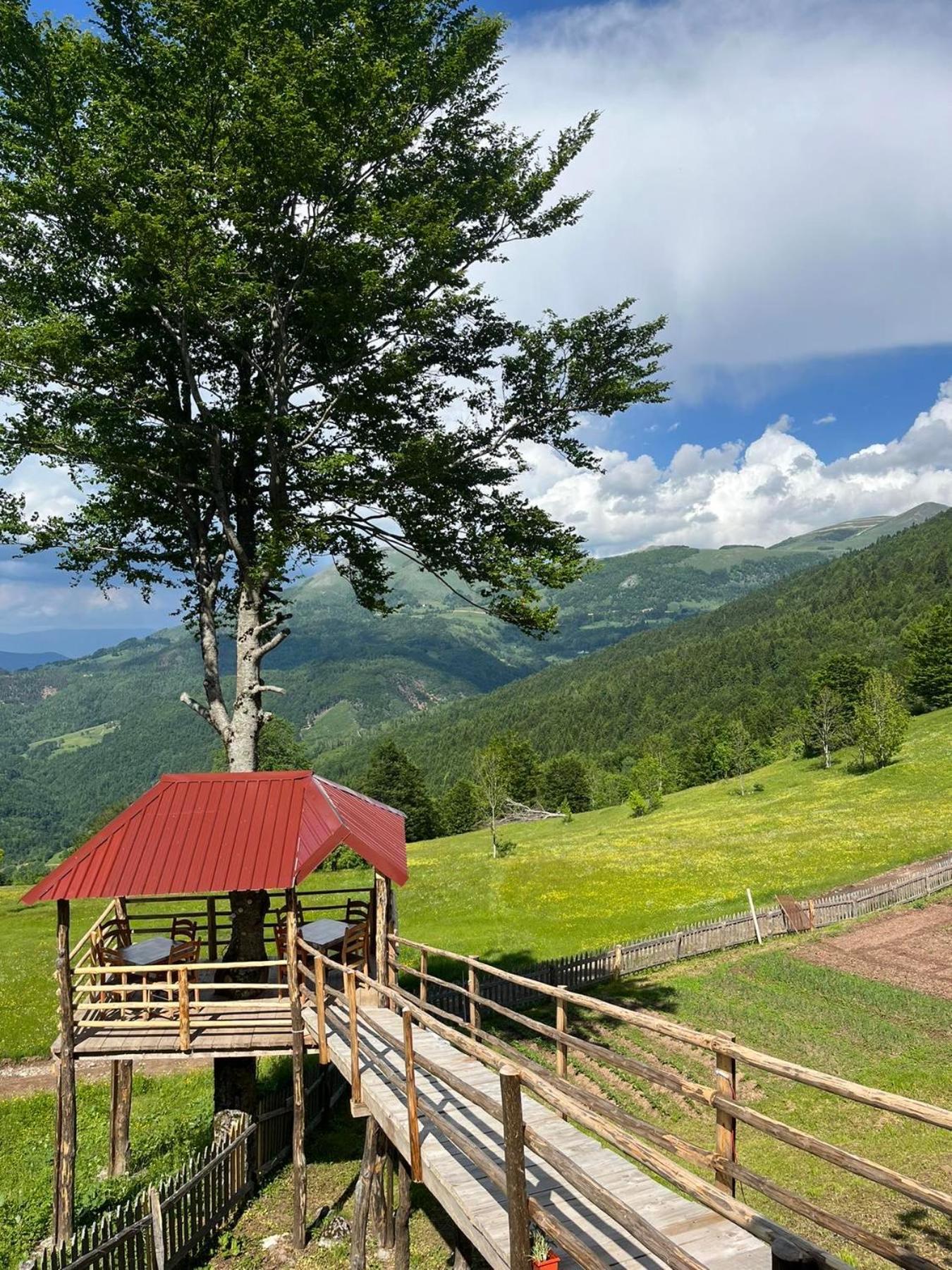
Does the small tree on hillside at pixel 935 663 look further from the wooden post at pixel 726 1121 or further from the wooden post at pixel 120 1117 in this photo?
the wooden post at pixel 726 1121

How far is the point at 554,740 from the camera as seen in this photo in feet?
652

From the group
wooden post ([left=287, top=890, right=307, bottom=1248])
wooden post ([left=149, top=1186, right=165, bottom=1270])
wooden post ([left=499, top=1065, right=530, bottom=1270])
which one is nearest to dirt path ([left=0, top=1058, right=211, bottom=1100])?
wooden post ([left=287, top=890, right=307, bottom=1248])

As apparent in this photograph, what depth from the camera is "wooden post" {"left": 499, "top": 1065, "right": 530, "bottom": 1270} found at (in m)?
6.64

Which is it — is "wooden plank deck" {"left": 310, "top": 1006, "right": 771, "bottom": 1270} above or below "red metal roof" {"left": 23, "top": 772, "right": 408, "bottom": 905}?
below

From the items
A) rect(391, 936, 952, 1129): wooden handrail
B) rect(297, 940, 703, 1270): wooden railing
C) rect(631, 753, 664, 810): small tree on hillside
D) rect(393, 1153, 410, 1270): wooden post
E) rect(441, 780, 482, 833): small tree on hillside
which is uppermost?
rect(391, 936, 952, 1129): wooden handrail

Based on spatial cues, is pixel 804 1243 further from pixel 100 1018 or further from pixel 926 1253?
pixel 100 1018

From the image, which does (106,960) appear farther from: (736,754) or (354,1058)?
(736,754)

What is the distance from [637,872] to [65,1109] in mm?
38742

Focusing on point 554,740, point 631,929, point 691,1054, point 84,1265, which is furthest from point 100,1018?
point 554,740

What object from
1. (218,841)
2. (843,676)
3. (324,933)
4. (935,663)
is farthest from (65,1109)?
(935,663)

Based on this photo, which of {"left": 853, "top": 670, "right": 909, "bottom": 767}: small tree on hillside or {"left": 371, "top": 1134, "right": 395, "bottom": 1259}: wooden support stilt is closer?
{"left": 371, "top": 1134, "right": 395, "bottom": 1259}: wooden support stilt

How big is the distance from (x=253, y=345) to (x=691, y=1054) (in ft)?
74.1

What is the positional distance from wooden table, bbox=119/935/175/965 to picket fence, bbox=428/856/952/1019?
11.5 metres

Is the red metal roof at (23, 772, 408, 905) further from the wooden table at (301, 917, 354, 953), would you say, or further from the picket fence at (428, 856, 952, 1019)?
the picket fence at (428, 856, 952, 1019)
